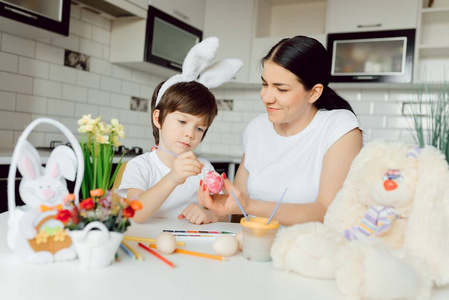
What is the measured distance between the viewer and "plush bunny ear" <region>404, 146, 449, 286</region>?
725 mm

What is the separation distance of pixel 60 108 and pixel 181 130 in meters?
1.72

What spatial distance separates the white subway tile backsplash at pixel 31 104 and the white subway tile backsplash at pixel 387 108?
2.66 m

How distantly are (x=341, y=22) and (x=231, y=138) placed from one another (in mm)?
1505

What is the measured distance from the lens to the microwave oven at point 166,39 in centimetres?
310

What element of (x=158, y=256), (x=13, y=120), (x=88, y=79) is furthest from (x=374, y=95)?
(x=158, y=256)

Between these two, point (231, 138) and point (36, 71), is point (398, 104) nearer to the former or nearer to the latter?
point (231, 138)

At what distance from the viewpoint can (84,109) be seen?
10.0 ft

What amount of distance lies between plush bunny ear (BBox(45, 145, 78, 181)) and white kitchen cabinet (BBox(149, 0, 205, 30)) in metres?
2.51

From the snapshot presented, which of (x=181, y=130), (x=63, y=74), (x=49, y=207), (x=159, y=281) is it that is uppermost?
(x=63, y=74)

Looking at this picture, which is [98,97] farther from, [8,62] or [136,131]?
[8,62]

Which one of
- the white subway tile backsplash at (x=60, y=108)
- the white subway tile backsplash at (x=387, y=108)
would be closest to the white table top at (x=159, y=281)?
the white subway tile backsplash at (x=60, y=108)

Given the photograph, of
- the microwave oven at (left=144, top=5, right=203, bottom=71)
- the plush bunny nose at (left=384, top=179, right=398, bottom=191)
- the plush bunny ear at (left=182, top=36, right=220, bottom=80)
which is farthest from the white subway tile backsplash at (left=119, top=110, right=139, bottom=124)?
the plush bunny nose at (left=384, top=179, right=398, bottom=191)

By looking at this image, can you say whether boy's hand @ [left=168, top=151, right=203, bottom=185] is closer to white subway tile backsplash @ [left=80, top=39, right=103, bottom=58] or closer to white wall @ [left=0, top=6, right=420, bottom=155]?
white wall @ [left=0, top=6, right=420, bottom=155]

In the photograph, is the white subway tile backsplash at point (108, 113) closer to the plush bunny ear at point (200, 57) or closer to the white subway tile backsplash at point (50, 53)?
the white subway tile backsplash at point (50, 53)
